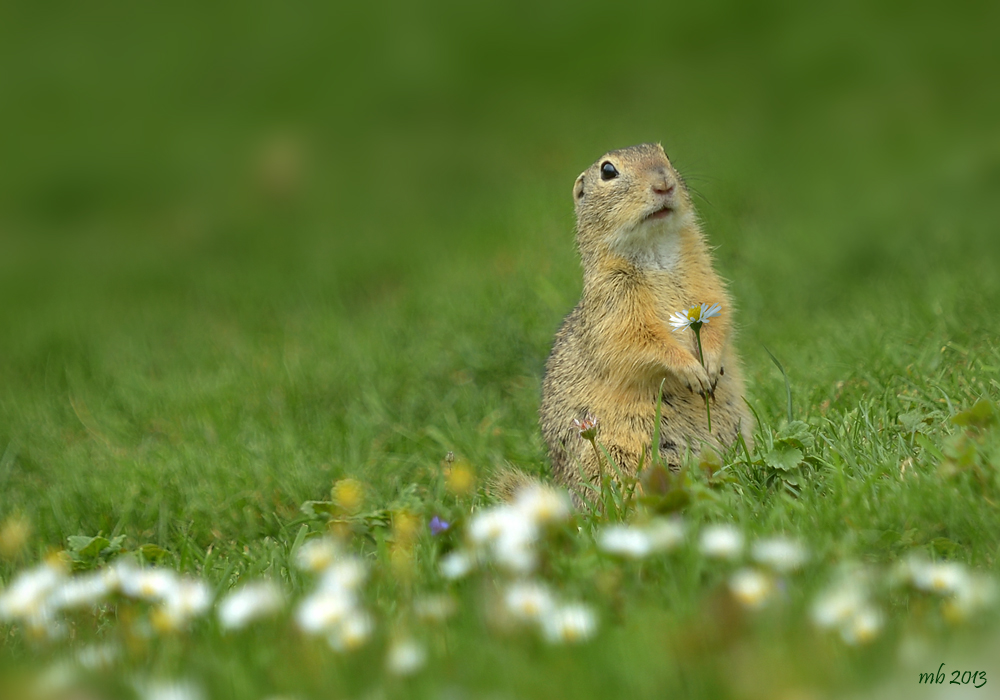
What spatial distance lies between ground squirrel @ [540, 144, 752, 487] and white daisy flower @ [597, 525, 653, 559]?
4.76 feet

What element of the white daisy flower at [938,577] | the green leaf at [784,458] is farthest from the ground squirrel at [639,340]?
the white daisy flower at [938,577]

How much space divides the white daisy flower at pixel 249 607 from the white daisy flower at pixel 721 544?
1194 millimetres

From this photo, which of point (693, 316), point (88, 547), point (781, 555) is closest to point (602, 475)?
point (693, 316)

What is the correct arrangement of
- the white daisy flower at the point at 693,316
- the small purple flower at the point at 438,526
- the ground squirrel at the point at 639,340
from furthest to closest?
the ground squirrel at the point at 639,340 → the white daisy flower at the point at 693,316 → the small purple flower at the point at 438,526

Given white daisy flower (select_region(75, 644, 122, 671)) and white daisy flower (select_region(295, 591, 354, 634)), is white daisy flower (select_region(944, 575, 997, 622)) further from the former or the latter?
white daisy flower (select_region(75, 644, 122, 671))

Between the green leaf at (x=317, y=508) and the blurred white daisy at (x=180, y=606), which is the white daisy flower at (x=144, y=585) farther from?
the green leaf at (x=317, y=508)

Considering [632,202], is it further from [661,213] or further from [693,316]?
[693,316]

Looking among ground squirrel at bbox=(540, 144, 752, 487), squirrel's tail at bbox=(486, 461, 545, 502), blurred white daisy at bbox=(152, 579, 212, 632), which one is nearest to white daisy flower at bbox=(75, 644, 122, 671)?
blurred white daisy at bbox=(152, 579, 212, 632)

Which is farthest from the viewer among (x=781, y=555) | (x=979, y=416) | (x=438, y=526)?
(x=979, y=416)

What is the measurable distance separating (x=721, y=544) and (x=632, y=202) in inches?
92.7

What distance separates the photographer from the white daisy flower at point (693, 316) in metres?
3.94

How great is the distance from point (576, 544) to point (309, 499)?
99.5 inches

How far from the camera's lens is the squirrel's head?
183 inches

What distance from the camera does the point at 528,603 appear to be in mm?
2471
